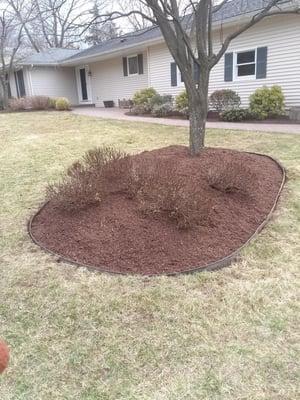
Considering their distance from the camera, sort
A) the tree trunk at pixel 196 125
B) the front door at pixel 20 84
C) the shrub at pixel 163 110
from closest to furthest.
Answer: the tree trunk at pixel 196 125 < the shrub at pixel 163 110 < the front door at pixel 20 84

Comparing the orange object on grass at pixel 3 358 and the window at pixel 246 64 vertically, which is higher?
the window at pixel 246 64

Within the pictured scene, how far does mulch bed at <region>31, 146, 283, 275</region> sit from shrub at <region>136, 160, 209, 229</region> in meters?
0.07

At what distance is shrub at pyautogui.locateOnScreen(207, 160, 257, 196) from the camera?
412cm

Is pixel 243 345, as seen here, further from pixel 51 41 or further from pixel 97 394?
pixel 51 41

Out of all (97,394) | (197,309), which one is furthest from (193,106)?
(97,394)

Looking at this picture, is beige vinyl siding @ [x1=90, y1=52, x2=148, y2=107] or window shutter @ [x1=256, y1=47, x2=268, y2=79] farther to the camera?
beige vinyl siding @ [x1=90, y1=52, x2=148, y2=107]

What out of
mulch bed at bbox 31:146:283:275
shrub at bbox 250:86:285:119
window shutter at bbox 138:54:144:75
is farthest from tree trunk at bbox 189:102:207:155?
window shutter at bbox 138:54:144:75

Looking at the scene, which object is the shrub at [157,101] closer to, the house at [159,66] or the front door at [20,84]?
the house at [159,66]

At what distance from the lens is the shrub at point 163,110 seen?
13177 mm

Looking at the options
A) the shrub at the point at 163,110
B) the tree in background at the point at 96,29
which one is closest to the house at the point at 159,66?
the tree in background at the point at 96,29

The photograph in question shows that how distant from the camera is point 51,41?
34375 mm

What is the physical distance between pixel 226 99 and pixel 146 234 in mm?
9672

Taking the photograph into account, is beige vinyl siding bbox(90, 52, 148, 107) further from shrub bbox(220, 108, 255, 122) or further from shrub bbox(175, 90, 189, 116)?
shrub bbox(220, 108, 255, 122)

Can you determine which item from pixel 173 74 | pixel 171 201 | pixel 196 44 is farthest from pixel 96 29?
pixel 173 74
